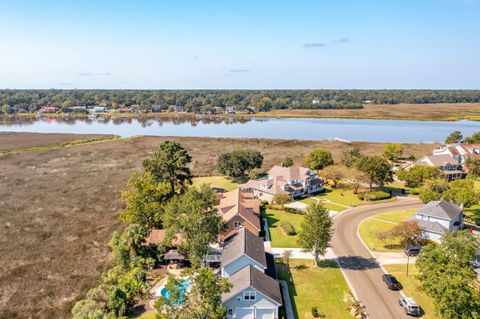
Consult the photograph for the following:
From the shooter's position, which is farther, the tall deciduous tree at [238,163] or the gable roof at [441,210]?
the tall deciduous tree at [238,163]

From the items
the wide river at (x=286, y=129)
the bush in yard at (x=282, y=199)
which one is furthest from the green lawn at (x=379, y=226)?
the wide river at (x=286, y=129)

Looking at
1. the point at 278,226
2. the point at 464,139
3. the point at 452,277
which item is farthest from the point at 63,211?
the point at 464,139

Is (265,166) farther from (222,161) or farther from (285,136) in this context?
(285,136)

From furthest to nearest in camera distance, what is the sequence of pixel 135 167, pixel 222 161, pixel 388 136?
pixel 388 136 < pixel 135 167 < pixel 222 161

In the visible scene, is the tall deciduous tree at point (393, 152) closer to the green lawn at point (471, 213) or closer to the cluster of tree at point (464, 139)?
the cluster of tree at point (464, 139)

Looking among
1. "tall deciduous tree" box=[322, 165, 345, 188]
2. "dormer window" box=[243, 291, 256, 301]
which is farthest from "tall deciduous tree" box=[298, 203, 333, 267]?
"tall deciduous tree" box=[322, 165, 345, 188]

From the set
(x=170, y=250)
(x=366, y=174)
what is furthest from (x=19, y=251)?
(x=366, y=174)
